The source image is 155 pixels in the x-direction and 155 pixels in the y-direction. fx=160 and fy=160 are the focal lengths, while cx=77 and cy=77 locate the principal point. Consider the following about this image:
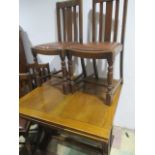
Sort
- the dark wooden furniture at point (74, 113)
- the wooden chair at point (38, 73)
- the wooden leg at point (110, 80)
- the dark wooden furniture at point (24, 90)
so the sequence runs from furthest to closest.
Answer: the wooden chair at point (38, 73), the dark wooden furniture at point (24, 90), the wooden leg at point (110, 80), the dark wooden furniture at point (74, 113)

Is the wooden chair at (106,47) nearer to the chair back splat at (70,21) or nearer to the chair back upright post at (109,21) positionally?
the chair back upright post at (109,21)

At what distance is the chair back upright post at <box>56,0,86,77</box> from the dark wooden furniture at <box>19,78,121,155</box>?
1.37ft

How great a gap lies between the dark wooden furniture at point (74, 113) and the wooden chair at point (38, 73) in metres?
0.12

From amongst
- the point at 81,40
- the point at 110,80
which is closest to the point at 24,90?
the point at 81,40

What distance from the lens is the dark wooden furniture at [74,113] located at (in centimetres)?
86

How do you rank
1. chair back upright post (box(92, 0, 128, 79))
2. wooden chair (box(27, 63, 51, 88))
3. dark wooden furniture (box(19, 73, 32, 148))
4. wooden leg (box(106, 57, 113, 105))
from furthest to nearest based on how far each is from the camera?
wooden chair (box(27, 63, 51, 88))
chair back upright post (box(92, 0, 128, 79))
dark wooden furniture (box(19, 73, 32, 148))
wooden leg (box(106, 57, 113, 105))

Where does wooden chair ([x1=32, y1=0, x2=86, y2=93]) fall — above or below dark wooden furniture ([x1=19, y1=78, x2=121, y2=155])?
above

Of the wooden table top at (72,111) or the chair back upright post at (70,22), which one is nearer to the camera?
the wooden table top at (72,111)

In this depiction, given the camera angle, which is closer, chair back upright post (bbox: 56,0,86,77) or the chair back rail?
the chair back rail

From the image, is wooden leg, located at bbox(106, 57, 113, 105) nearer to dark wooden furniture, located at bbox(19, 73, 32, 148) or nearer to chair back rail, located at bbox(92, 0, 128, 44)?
chair back rail, located at bbox(92, 0, 128, 44)

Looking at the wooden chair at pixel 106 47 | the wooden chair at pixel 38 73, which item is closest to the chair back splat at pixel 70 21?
the wooden chair at pixel 106 47

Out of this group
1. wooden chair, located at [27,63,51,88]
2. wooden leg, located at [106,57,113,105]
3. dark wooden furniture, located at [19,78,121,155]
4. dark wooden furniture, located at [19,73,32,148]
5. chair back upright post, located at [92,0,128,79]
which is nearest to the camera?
dark wooden furniture, located at [19,78,121,155]

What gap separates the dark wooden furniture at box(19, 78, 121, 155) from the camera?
864 millimetres

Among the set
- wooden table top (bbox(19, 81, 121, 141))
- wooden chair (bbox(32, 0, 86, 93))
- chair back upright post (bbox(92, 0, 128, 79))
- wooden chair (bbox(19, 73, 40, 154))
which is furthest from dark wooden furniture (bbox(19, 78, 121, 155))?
chair back upright post (bbox(92, 0, 128, 79))
